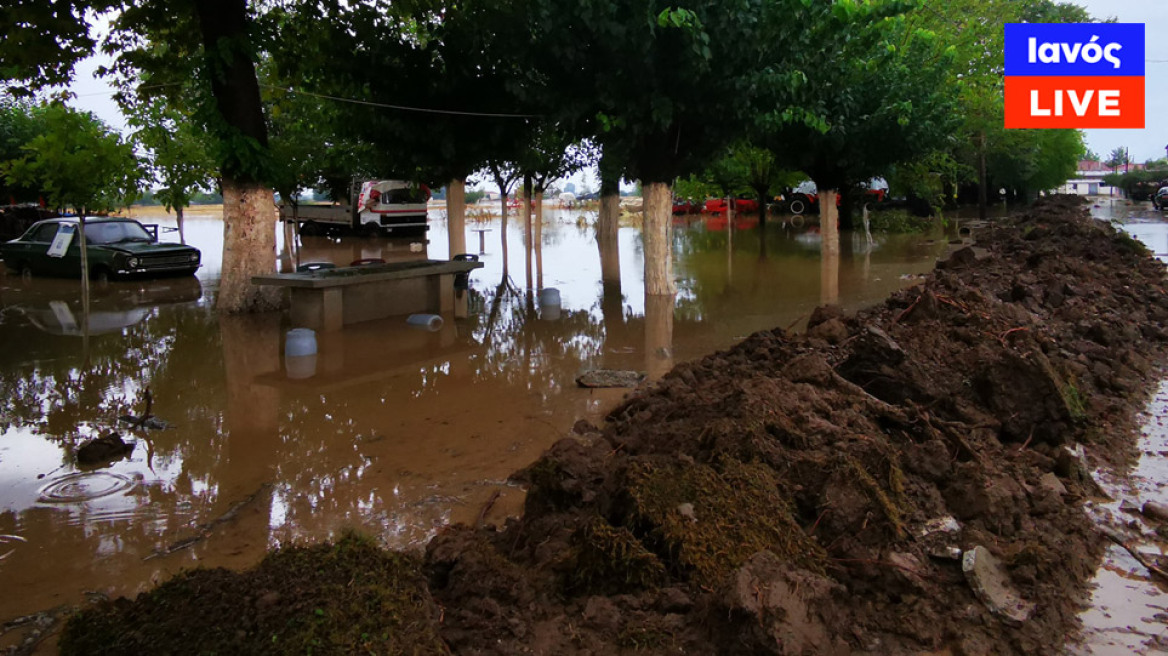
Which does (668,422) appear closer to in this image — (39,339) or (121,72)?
(39,339)

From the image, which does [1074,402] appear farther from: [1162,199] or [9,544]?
[1162,199]

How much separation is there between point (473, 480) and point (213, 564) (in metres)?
1.71

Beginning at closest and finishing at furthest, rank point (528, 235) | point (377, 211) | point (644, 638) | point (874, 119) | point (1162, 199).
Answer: point (644, 638) → point (874, 119) → point (528, 235) → point (377, 211) → point (1162, 199)

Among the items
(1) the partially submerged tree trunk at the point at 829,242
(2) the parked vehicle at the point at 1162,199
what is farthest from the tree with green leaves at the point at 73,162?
(2) the parked vehicle at the point at 1162,199

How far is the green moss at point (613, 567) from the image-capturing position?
11.8 ft

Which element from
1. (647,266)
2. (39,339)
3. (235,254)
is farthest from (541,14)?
(39,339)

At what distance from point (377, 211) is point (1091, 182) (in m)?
85.2

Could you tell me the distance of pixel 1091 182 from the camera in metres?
88.4

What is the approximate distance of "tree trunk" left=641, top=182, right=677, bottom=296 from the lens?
1409 centimetres

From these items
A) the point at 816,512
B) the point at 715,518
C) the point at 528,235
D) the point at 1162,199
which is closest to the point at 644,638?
the point at 715,518

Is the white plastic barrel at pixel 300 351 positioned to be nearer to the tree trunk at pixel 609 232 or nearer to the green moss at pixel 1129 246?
the tree trunk at pixel 609 232

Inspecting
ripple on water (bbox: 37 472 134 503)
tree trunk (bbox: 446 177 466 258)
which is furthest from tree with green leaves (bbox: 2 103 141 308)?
ripple on water (bbox: 37 472 134 503)

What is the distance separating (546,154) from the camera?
889 inches

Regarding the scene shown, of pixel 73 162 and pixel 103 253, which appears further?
pixel 103 253
